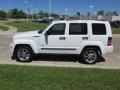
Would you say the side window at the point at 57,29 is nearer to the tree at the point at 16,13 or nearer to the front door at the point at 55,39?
the front door at the point at 55,39

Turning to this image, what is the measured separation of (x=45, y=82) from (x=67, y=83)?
592 mm

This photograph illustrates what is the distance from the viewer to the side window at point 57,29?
11766mm

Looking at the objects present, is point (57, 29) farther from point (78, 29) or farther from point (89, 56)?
point (89, 56)

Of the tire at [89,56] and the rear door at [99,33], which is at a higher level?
the rear door at [99,33]

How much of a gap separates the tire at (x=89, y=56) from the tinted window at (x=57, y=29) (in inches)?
47.9

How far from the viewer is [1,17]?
451ft

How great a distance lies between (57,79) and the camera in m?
8.20

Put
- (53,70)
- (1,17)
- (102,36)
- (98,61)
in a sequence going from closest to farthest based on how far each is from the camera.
→ (53,70) < (102,36) < (98,61) < (1,17)

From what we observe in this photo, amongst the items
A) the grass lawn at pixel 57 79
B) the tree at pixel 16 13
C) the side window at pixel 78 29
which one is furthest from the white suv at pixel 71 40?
the tree at pixel 16 13

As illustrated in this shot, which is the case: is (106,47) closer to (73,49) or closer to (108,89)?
(73,49)

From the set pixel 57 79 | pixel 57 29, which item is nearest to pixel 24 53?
pixel 57 29

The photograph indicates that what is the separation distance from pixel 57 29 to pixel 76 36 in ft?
2.77

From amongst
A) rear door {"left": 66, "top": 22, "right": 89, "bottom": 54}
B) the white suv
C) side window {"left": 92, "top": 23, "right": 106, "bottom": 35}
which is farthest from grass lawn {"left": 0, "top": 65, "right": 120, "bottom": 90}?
side window {"left": 92, "top": 23, "right": 106, "bottom": 35}

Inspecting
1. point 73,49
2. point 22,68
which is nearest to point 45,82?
point 22,68
